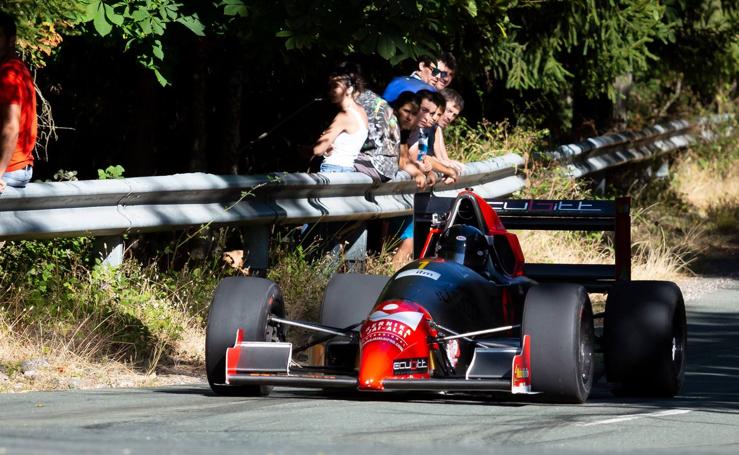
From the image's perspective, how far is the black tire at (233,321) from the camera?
8227 mm

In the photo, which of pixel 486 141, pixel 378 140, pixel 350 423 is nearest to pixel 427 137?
pixel 378 140

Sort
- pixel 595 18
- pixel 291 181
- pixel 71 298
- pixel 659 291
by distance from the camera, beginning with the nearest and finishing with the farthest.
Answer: pixel 659 291 → pixel 71 298 → pixel 291 181 → pixel 595 18

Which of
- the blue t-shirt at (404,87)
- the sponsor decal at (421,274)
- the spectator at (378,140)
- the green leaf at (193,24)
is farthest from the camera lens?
the blue t-shirt at (404,87)

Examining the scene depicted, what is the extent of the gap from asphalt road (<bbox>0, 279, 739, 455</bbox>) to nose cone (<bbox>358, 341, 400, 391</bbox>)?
0.13m

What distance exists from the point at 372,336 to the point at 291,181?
3.44 metres

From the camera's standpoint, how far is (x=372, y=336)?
26.2ft

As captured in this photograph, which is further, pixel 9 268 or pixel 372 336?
pixel 9 268

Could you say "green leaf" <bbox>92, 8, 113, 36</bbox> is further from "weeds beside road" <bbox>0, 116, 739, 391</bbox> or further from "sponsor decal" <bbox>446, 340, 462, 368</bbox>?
"sponsor decal" <bbox>446, 340, 462, 368</bbox>

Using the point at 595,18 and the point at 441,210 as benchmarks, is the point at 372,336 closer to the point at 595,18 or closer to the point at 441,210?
the point at 441,210

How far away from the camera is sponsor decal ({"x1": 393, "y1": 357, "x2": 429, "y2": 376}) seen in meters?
7.89

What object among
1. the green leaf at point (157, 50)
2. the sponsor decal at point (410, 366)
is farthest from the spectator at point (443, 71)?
the sponsor decal at point (410, 366)

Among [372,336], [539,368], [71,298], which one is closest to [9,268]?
[71,298]

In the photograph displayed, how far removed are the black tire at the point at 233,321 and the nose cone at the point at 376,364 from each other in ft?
2.29

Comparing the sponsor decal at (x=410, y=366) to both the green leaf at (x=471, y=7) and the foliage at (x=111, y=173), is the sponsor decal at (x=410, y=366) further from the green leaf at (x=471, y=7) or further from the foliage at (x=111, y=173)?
the green leaf at (x=471, y=7)
